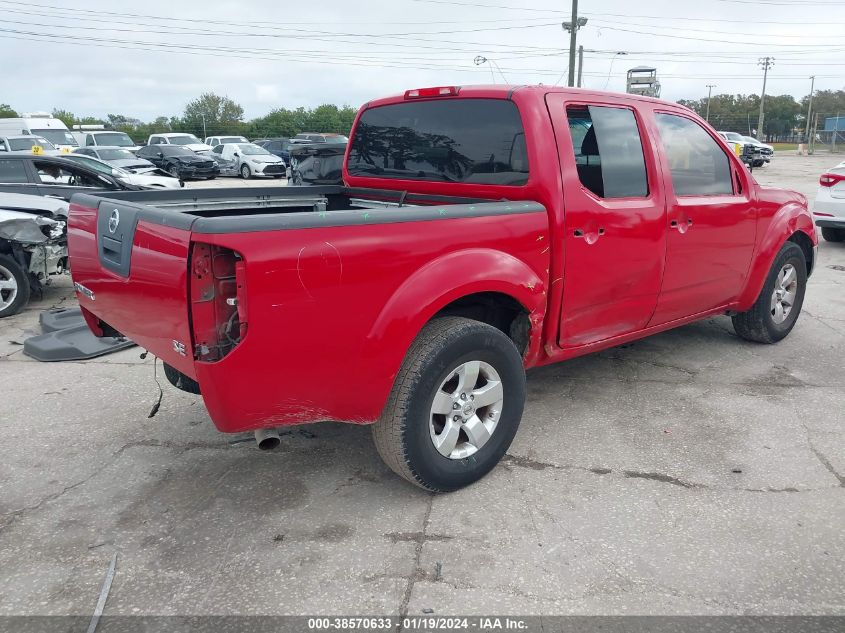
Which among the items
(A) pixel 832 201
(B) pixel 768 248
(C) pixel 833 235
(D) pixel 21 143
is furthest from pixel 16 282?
(D) pixel 21 143

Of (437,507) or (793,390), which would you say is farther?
(793,390)

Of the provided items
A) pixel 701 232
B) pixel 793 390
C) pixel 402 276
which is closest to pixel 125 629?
pixel 402 276

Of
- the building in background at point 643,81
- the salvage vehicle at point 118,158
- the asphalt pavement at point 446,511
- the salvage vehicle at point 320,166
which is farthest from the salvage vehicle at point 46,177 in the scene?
the building in background at point 643,81

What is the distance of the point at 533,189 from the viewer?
3508mm

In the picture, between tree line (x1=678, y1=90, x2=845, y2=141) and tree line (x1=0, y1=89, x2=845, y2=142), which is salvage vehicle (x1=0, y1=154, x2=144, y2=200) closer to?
tree line (x1=0, y1=89, x2=845, y2=142)

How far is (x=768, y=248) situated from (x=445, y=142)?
281 cm

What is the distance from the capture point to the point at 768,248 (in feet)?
16.7

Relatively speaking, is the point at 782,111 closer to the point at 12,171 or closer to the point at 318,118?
the point at 318,118

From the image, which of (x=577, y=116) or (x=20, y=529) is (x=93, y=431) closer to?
(x=20, y=529)

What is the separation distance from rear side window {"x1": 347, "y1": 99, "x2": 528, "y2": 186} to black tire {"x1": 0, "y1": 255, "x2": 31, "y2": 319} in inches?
160

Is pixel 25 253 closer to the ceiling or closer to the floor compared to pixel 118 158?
closer to the floor

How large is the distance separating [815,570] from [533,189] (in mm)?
2138

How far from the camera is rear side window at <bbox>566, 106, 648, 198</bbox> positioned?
3729 mm

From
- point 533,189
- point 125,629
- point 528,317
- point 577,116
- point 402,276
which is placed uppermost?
point 577,116
